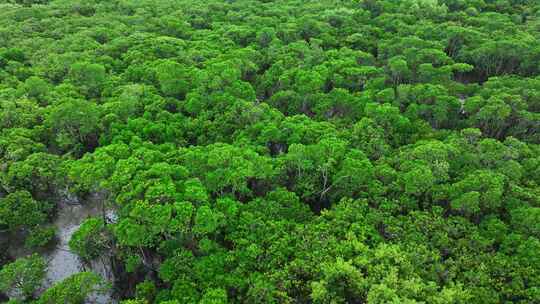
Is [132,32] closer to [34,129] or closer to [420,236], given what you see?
A: [34,129]

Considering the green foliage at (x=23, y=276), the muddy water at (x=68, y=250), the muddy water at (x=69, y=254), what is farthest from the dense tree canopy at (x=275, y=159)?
the muddy water at (x=69, y=254)

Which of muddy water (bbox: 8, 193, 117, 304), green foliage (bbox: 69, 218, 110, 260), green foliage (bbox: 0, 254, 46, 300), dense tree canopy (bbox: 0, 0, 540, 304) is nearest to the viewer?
green foliage (bbox: 0, 254, 46, 300)

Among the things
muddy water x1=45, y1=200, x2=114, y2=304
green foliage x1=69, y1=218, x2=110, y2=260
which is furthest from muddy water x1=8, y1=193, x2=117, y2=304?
green foliage x1=69, y1=218, x2=110, y2=260

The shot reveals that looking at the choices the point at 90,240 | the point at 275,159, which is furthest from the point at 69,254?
the point at 275,159

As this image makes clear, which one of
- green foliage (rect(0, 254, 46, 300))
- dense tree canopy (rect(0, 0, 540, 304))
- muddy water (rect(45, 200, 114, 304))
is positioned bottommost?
muddy water (rect(45, 200, 114, 304))

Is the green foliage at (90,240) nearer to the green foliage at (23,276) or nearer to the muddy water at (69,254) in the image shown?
the muddy water at (69,254)

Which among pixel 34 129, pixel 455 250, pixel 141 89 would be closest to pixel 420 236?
pixel 455 250

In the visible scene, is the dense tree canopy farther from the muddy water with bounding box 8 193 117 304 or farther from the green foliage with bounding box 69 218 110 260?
the muddy water with bounding box 8 193 117 304

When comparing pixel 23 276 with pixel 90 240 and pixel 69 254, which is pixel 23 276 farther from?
pixel 69 254
